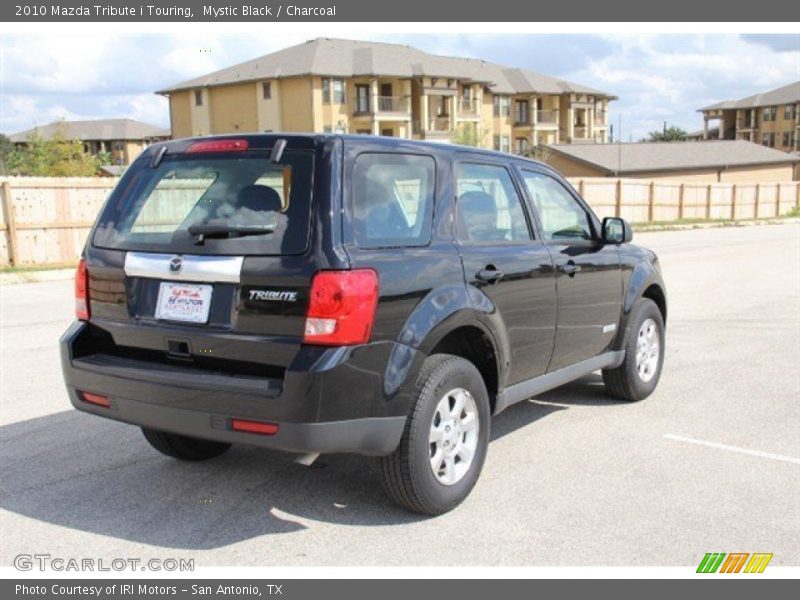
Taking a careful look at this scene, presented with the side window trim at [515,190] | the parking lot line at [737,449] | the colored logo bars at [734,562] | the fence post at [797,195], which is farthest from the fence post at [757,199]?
the colored logo bars at [734,562]

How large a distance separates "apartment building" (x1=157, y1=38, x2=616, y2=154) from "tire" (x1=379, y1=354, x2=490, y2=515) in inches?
2002

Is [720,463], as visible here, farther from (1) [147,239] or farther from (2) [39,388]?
(2) [39,388]

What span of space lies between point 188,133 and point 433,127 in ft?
63.6

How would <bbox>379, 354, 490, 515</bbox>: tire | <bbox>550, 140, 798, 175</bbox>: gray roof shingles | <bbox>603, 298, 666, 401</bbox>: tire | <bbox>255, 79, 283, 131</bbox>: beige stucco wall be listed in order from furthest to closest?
<bbox>550, 140, 798, 175</bbox>: gray roof shingles → <bbox>255, 79, 283, 131</bbox>: beige stucco wall → <bbox>603, 298, 666, 401</bbox>: tire → <bbox>379, 354, 490, 515</bbox>: tire

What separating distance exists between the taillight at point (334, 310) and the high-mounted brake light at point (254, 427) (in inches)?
16.9

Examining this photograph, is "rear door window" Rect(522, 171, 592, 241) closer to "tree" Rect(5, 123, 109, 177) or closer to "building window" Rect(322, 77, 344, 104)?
"building window" Rect(322, 77, 344, 104)

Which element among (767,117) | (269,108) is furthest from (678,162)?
(767,117)

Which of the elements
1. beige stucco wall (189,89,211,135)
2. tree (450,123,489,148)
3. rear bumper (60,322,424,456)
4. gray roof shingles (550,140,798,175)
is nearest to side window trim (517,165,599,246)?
rear bumper (60,322,424,456)

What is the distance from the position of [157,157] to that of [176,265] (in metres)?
0.81

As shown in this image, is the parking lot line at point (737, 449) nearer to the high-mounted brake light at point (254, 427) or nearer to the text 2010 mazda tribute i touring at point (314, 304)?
the text 2010 mazda tribute i touring at point (314, 304)

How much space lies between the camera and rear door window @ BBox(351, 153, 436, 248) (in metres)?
3.97

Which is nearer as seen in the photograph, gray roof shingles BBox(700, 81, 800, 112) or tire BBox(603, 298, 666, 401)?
tire BBox(603, 298, 666, 401)

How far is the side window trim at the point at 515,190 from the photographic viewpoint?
4.62 m

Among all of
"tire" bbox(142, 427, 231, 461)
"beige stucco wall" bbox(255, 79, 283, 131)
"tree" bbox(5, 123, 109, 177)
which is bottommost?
"tire" bbox(142, 427, 231, 461)
